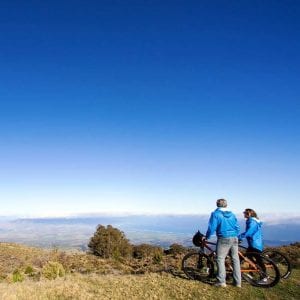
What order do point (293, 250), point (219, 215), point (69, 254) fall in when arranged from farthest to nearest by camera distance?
1. point (293, 250)
2. point (69, 254)
3. point (219, 215)

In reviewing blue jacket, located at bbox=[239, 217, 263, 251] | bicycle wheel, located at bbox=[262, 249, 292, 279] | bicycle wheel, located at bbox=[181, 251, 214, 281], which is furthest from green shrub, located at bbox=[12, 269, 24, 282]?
bicycle wheel, located at bbox=[262, 249, 292, 279]

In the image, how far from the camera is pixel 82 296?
37.9ft

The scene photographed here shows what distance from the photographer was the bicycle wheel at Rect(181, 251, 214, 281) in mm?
13922

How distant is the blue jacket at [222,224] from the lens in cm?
1271

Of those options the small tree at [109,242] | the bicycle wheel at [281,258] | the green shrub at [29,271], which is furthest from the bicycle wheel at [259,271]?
the small tree at [109,242]

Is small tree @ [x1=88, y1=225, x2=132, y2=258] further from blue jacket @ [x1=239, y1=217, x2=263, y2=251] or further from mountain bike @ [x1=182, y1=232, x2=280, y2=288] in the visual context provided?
blue jacket @ [x1=239, y1=217, x2=263, y2=251]

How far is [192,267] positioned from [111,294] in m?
3.75

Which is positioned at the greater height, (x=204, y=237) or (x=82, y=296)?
(x=204, y=237)

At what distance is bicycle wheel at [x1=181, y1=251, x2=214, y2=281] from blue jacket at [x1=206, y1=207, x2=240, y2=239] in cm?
167

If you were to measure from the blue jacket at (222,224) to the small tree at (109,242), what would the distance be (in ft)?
91.9

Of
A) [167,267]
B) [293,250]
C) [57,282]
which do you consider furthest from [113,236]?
[57,282]

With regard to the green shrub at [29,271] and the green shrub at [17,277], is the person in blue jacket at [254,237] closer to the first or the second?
the green shrub at [17,277]

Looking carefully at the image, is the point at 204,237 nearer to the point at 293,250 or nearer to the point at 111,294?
the point at 111,294

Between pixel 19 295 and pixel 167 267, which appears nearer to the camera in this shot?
pixel 19 295
